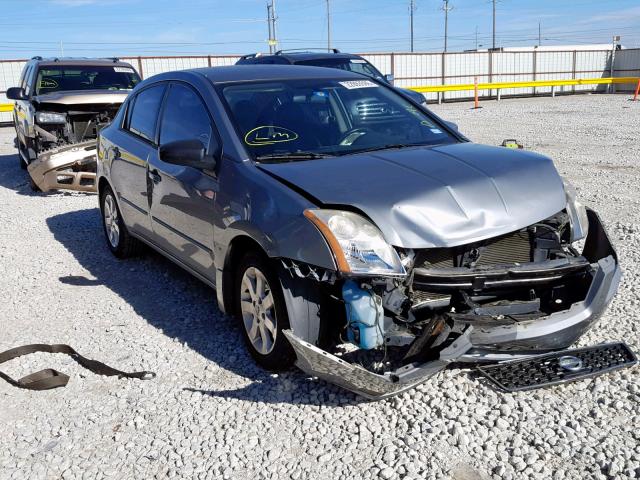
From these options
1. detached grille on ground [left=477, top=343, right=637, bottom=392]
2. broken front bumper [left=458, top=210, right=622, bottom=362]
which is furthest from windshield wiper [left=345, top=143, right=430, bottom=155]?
detached grille on ground [left=477, top=343, right=637, bottom=392]

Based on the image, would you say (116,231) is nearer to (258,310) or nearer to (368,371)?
(258,310)

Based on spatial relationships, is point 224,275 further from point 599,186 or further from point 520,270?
point 599,186

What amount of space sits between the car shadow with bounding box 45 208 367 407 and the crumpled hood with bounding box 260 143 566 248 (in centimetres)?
103

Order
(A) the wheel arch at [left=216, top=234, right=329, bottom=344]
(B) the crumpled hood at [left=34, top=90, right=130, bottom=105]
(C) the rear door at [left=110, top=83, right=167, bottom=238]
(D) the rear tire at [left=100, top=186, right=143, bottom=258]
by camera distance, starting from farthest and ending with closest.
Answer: (B) the crumpled hood at [left=34, top=90, right=130, bottom=105] < (D) the rear tire at [left=100, top=186, right=143, bottom=258] < (C) the rear door at [left=110, top=83, right=167, bottom=238] < (A) the wheel arch at [left=216, top=234, right=329, bottom=344]

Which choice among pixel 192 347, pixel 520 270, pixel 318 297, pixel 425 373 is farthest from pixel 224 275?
pixel 520 270

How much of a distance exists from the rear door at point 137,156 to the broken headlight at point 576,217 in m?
3.01

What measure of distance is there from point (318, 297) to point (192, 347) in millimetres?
1332

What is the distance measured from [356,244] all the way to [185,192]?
1.75m

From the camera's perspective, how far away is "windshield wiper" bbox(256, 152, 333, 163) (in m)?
4.08

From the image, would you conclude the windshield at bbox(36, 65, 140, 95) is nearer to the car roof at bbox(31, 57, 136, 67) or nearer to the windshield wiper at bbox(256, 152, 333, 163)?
the car roof at bbox(31, 57, 136, 67)

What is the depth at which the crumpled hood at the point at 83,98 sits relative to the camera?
33.7 ft

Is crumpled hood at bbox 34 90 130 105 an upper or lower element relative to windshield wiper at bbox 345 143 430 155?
upper

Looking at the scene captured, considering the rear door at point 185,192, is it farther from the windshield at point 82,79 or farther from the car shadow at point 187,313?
the windshield at point 82,79

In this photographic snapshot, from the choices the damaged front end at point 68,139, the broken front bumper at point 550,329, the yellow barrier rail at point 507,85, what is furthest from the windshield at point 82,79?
the yellow barrier rail at point 507,85
